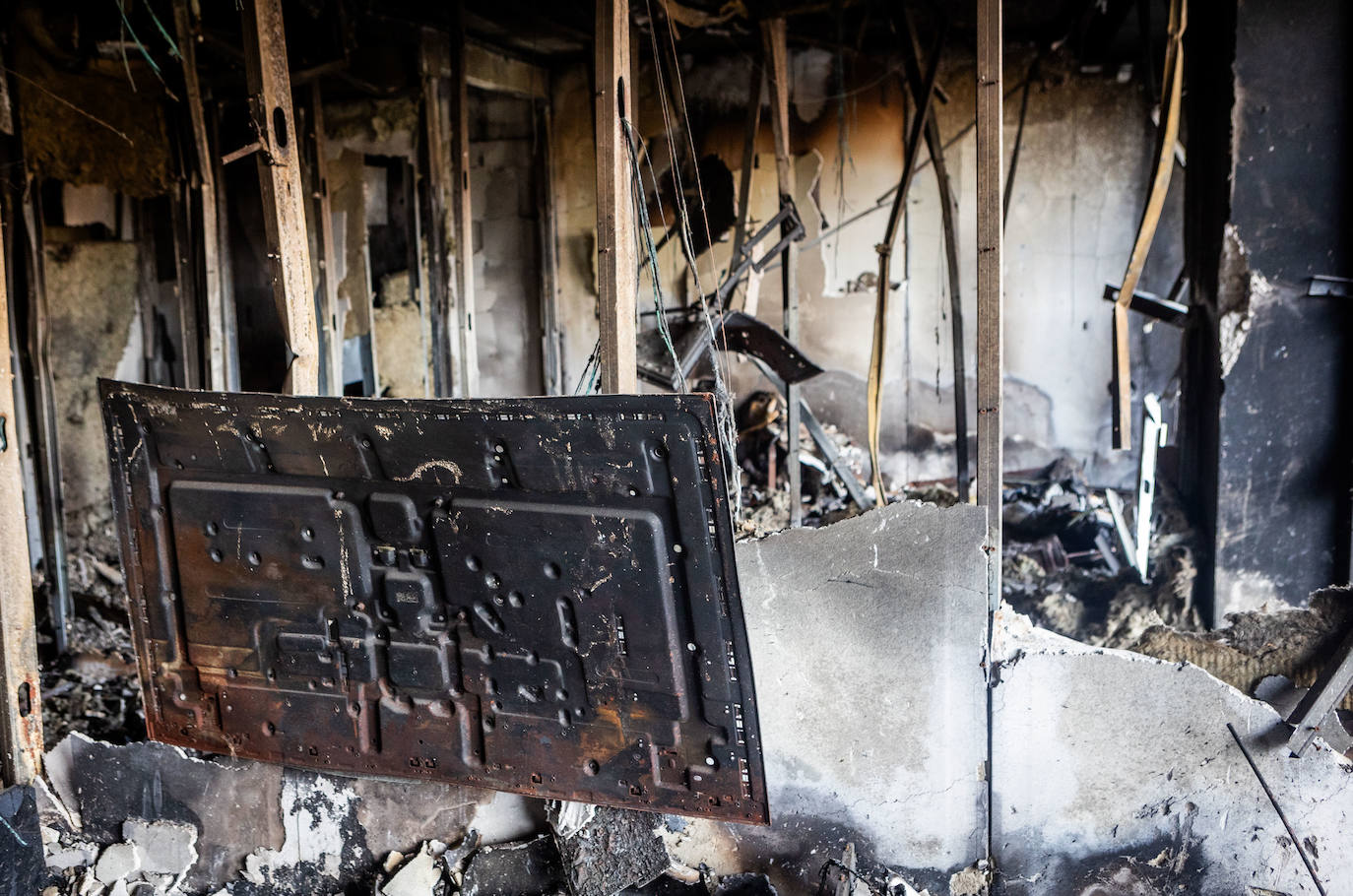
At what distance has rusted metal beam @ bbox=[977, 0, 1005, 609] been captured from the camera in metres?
2.53

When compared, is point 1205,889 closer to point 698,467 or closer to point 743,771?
point 743,771

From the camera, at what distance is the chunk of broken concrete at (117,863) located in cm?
305

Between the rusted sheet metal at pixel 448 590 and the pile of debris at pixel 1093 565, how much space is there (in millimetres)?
2246

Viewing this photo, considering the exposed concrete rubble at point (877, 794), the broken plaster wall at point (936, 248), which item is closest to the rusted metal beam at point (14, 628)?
the exposed concrete rubble at point (877, 794)

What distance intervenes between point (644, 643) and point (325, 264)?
4.72 meters

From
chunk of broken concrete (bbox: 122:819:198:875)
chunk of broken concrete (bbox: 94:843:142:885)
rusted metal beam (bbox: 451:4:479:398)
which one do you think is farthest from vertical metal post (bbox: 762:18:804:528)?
chunk of broken concrete (bbox: 94:843:142:885)

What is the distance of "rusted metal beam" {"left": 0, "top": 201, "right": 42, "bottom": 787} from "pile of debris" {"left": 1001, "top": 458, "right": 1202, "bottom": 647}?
4.07 meters

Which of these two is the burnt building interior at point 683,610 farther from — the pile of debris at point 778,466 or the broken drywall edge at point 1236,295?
the pile of debris at point 778,466


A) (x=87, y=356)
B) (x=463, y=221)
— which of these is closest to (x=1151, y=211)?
(x=463, y=221)

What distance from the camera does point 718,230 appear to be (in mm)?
7809

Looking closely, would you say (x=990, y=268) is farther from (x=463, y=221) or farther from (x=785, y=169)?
(x=463, y=221)

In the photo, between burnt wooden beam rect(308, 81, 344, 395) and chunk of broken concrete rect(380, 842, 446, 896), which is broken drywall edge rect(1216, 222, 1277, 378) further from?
burnt wooden beam rect(308, 81, 344, 395)

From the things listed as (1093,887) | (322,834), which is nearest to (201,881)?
(322,834)

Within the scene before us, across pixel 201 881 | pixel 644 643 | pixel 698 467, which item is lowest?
pixel 201 881
